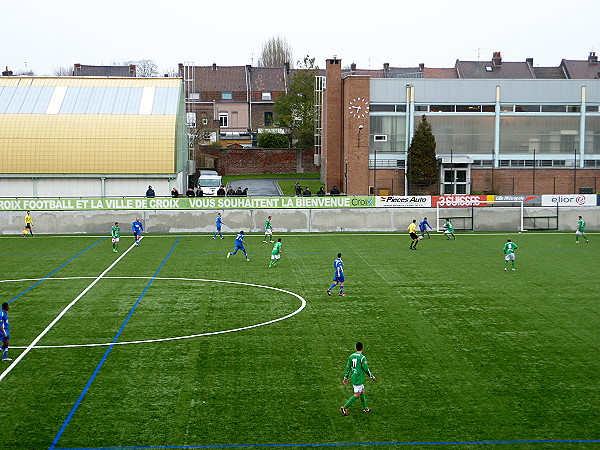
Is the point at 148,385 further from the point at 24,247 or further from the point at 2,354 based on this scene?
the point at 24,247

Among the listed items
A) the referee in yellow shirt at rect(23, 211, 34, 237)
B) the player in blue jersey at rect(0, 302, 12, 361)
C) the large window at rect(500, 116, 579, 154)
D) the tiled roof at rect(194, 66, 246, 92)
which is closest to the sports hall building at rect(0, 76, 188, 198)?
the referee in yellow shirt at rect(23, 211, 34, 237)

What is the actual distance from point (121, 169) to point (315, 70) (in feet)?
136

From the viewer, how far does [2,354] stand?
2020 cm

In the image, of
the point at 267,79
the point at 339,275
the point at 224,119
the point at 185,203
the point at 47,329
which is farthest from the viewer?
the point at 267,79

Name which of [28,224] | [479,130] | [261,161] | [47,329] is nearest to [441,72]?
[261,161]

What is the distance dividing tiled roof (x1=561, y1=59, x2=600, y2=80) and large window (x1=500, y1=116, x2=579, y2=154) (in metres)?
38.2

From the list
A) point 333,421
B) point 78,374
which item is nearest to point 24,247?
point 78,374

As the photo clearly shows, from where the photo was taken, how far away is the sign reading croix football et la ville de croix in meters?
48.7

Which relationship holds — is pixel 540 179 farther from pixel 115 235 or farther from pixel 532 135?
pixel 115 235

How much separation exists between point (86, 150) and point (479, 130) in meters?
34.5

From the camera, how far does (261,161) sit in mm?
86625

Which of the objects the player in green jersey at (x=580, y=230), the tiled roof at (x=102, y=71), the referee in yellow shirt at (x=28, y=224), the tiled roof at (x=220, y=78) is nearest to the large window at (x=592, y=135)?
the player in green jersey at (x=580, y=230)

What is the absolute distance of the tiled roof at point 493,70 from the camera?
98.8 metres

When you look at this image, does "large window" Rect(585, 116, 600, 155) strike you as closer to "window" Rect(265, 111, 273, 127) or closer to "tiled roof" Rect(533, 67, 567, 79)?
"tiled roof" Rect(533, 67, 567, 79)
